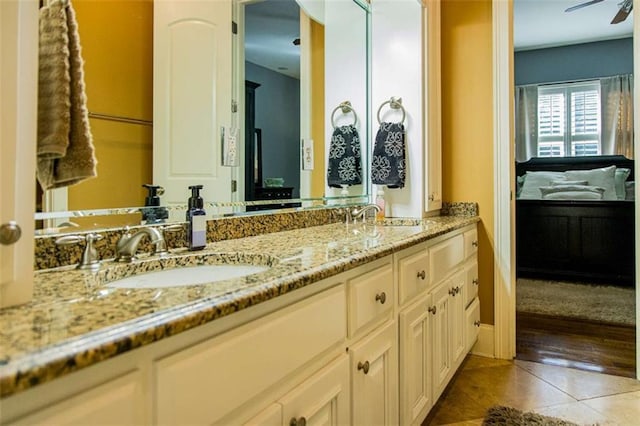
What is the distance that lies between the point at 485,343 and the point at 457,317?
711 mm

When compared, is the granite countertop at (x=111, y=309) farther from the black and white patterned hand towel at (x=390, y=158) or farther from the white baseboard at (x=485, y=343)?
the white baseboard at (x=485, y=343)

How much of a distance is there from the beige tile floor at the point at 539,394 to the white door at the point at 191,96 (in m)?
1.38

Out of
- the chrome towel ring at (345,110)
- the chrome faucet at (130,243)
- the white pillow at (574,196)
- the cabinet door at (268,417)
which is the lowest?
the cabinet door at (268,417)

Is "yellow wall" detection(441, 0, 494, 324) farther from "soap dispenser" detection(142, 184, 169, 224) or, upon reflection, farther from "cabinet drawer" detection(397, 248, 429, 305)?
"soap dispenser" detection(142, 184, 169, 224)

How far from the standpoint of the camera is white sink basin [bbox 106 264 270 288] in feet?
3.45

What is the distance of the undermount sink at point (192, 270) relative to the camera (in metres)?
1.07

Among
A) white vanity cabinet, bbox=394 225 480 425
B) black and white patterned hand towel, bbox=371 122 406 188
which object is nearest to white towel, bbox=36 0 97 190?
white vanity cabinet, bbox=394 225 480 425

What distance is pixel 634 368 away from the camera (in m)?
2.48

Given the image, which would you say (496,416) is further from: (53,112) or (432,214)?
(53,112)

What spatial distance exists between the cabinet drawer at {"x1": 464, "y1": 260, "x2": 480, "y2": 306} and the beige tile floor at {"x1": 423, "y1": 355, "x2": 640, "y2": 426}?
399 millimetres

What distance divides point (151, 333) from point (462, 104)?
2.52m

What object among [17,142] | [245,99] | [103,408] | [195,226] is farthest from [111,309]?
[245,99]

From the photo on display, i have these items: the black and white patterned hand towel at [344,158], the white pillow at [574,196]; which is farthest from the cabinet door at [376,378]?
the white pillow at [574,196]

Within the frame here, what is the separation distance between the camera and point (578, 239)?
479cm
